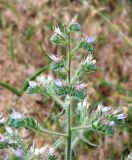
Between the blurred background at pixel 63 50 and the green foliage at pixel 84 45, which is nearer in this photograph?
the green foliage at pixel 84 45

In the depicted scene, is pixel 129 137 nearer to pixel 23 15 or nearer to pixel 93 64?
pixel 23 15

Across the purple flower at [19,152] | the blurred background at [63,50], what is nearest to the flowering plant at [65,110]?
the purple flower at [19,152]

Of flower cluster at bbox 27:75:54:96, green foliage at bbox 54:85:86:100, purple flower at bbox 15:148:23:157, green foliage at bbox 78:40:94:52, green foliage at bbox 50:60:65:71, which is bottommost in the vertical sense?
purple flower at bbox 15:148:23:157

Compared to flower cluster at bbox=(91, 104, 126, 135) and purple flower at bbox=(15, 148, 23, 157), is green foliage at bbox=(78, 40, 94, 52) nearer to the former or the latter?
flower cluster at bbox=(91, 104, 126, 135)

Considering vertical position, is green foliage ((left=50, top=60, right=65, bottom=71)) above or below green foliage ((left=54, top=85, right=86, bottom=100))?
above

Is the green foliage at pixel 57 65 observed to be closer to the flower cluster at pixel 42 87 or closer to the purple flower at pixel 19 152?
the flower cluster at pixel 42 87

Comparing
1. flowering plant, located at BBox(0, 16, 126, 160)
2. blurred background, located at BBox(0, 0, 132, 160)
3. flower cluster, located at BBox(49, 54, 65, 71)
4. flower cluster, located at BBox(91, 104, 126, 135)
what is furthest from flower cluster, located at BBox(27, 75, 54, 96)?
blurred background, located at BBox(0, 0, 132, 160)

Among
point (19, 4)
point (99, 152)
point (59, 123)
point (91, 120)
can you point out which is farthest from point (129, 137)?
point (91, 120)

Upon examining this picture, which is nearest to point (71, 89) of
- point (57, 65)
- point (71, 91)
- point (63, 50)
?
point (71, 91)

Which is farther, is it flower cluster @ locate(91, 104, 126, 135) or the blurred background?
the blurred background
